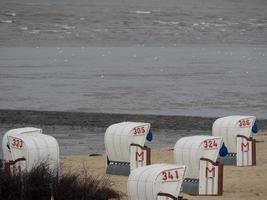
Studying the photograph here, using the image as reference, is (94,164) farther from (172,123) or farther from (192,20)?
(192,20)

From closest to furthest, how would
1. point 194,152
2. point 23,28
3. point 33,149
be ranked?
1. point 33,149
2. point 194,152
3. point 23,28

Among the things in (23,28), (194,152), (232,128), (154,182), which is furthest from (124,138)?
(23,28)

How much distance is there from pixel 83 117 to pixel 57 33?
66.2 meters

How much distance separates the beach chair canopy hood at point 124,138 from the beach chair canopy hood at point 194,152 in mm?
1920

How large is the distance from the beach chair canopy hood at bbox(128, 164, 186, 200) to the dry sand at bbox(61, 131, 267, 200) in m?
1.88

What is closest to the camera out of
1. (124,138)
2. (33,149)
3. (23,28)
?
(33,149)

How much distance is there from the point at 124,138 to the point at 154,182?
5585 millimetres

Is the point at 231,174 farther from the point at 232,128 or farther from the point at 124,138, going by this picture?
the point at 124,138

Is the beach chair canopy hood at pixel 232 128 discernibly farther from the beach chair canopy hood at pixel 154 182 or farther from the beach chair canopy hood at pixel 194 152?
the beach chair canopy hood at pixel 154 182

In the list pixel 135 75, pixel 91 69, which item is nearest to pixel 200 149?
pixel 135 75

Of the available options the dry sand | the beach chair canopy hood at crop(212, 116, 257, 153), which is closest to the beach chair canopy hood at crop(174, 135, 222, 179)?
the dry sand

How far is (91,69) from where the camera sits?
54.1 meters

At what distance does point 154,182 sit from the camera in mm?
15102

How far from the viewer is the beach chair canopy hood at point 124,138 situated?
2064 cm
